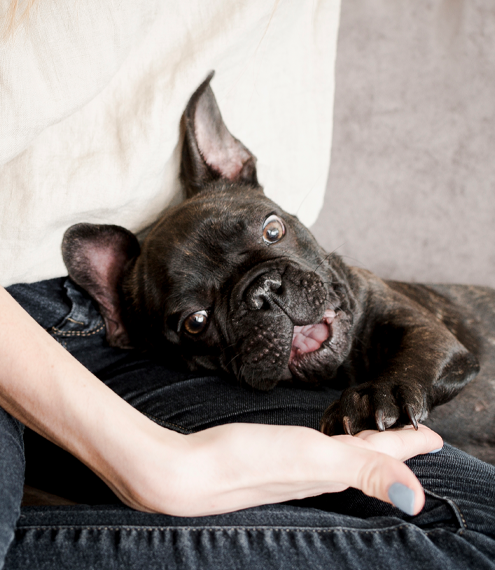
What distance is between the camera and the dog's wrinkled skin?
184 cm

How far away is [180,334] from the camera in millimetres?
2086

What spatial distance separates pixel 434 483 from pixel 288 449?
56cm

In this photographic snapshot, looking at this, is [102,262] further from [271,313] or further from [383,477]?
[383,477]

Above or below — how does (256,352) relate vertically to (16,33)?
below

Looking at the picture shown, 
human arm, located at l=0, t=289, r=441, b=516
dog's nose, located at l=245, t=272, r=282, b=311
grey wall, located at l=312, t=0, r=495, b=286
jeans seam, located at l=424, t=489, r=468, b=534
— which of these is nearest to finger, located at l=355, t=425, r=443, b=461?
human arm, located at l=0, t=289, r=441, b=516

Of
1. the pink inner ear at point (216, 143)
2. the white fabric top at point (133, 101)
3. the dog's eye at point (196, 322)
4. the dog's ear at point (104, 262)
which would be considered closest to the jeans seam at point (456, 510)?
the dog's eye at point (196, 322)

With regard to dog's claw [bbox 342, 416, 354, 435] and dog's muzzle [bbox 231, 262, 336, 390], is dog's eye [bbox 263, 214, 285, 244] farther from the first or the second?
dog's claw [bbox 342, 416, 354, 435]

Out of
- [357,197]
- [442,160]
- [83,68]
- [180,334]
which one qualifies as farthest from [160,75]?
[442,160]

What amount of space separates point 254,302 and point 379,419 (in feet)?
2.00

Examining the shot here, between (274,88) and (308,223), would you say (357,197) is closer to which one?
(308,223)

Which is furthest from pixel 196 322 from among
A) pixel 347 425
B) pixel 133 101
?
pixel 133 101

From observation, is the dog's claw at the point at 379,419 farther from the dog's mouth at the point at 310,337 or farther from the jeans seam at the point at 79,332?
the jeans seam at the point at 79,332

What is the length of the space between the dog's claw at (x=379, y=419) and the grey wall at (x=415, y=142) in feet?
5.24

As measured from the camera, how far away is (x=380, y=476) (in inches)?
44.0
